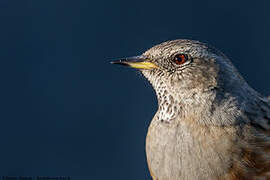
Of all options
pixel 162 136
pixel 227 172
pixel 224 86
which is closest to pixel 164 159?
pixel 162 136

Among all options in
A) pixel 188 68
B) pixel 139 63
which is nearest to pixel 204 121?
pixel 188 68

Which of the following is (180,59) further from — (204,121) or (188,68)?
(204,121)

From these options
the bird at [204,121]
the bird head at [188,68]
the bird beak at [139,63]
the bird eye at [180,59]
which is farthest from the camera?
the bird beak at [139,63]

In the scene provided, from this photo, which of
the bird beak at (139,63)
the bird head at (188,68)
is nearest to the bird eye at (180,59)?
the bird head at (188,68)

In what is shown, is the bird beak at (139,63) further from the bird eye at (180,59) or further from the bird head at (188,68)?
the bird eye at (180,59)

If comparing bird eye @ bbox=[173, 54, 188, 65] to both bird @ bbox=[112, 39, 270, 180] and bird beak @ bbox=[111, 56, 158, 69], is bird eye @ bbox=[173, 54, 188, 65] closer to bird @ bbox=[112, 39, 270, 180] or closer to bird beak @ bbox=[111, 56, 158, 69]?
bird @ bbox=[112, 39, 270, 180]

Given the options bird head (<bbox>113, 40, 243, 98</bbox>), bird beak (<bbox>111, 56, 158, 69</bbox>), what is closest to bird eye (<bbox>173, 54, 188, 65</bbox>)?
bird head (<bbox>113, 40, 243, 98</bbox>)

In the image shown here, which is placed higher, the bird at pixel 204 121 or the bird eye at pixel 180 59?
the bird eye at pixel 180 59
